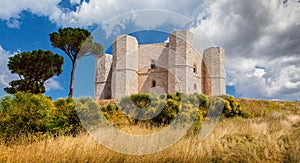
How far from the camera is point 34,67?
20047 mm

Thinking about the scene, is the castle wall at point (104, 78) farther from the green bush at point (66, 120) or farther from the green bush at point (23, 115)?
the green bush at point (23, 115)

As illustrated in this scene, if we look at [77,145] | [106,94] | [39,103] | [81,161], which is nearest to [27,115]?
[39,103]

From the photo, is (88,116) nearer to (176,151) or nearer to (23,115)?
(23,115)

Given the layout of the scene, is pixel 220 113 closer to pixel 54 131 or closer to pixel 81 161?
pixel 54 131

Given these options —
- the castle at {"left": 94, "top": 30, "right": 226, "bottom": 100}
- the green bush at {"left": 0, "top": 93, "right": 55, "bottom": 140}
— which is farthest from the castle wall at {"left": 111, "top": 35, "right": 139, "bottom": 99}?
the green bush at {"left": 0, "top": 93, "right": 55, "bottom": 140}

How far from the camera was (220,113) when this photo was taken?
33.4ft

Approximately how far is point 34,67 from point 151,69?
9848 millimetres

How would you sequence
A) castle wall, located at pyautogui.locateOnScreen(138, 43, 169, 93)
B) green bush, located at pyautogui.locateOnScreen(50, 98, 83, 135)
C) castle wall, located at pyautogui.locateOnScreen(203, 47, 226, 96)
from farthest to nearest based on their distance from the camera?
1. castle wall, located at pyautogui.locateOnScreen(203, 47, 226, 96)
2. castle wall, located at pyautogui.locateOnScreen(138, 43, 169, 93)
3. green bush, located at pyautogui.locateOnScreen(50, 98, 83, 135)

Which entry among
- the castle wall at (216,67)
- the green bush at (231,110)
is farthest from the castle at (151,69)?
the green bush at (231,110)

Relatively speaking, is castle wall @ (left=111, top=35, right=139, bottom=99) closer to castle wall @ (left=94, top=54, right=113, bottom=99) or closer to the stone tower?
castle wall @ (left=94, top=54, right=113, bottom=99)

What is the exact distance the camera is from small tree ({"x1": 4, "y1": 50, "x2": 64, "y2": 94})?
65.4 feet

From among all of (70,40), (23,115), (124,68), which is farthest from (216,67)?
(23,115)

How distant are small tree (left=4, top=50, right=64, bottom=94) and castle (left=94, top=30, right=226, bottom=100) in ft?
12.1

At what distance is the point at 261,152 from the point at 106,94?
1952cm
